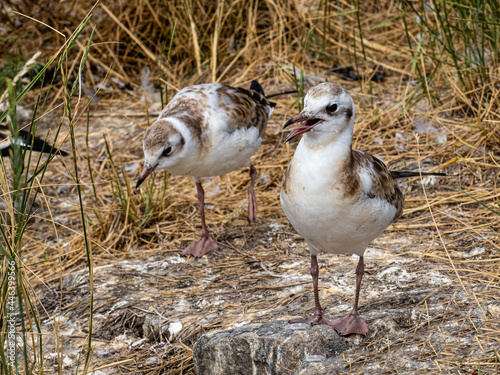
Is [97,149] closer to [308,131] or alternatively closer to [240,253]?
[240,253]

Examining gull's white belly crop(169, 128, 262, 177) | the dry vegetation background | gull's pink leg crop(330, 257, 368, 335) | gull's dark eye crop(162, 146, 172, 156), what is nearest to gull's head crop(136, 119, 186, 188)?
gull's dark eye crop(162, 146, 172, 156)

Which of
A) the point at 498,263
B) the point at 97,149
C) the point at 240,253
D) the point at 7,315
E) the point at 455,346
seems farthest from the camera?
the point at 97,149

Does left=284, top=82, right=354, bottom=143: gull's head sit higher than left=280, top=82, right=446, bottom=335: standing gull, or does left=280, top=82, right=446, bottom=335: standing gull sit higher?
left=284, top=82, right=354, bottom=143: gull's head

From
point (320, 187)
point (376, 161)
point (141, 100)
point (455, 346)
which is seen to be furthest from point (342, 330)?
point (141, 100)

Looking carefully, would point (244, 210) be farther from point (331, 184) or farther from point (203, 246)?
point (331, 184)

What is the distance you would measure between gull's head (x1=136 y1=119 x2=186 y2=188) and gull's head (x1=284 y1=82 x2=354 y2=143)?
4.81 feet

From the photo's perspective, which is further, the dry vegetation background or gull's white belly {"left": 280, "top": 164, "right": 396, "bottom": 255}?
the dry vegetation background

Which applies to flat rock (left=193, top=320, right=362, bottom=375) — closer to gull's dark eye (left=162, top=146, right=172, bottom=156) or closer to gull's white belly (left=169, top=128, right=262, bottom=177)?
gull's dark eye (left=162, top=146, right=172, bottom=156)

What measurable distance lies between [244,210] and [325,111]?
8.32ft

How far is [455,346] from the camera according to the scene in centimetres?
300

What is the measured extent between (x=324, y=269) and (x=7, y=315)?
226cm

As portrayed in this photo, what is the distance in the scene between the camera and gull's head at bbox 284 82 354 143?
3020 millimetres

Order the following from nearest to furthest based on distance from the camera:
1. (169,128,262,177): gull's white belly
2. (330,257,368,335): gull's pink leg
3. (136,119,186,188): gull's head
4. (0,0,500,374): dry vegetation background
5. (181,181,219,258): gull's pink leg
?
1. (330,257,368,335): gull's pink leg
2. (0,0,500,374): dry vegetation background
3. (136,119,186,188): gull's head
4. (169,128,262,177): gull's white belly
5. (181,181,219,258): gull's pink leg

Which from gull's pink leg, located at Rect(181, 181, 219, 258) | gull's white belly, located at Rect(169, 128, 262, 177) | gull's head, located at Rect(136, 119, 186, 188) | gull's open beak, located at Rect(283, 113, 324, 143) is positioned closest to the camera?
gull's open beak, located at Rect(283, 113, 324, 143)
